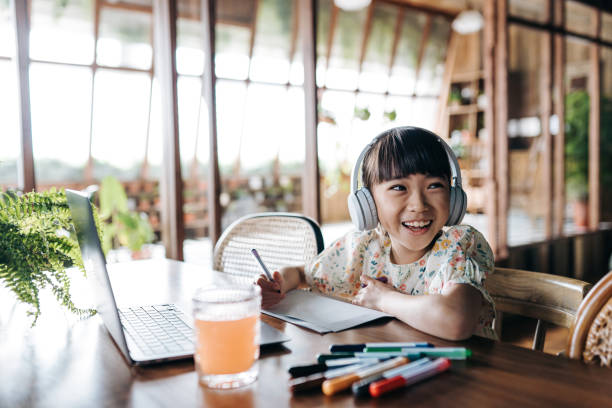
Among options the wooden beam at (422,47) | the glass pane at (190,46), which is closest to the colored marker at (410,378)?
the glass pane at (190,46)

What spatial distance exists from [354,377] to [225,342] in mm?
182

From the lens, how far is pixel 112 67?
23.2ft

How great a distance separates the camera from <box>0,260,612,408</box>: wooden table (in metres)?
0.62

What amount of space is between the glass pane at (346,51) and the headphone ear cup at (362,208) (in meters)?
7.42

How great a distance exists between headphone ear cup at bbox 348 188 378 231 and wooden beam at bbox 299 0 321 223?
5.89 ft

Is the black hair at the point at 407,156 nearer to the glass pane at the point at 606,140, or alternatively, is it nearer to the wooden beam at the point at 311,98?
the wooden beam at the point at 311,98

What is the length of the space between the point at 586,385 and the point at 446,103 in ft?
31.8

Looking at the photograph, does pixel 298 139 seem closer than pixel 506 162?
No

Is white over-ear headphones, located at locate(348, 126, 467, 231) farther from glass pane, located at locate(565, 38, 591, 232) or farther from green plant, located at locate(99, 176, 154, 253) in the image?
glass pane, located at locate(565, 38, 591, 232)

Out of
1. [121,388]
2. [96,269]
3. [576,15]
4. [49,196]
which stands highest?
[576,15]

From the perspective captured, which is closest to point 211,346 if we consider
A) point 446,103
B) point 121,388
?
point 121,388

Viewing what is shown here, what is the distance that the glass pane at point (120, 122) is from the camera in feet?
23.6

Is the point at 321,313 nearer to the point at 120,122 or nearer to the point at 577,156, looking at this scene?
the point at 577,156

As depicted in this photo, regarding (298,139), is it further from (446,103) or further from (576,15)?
(576,15)
